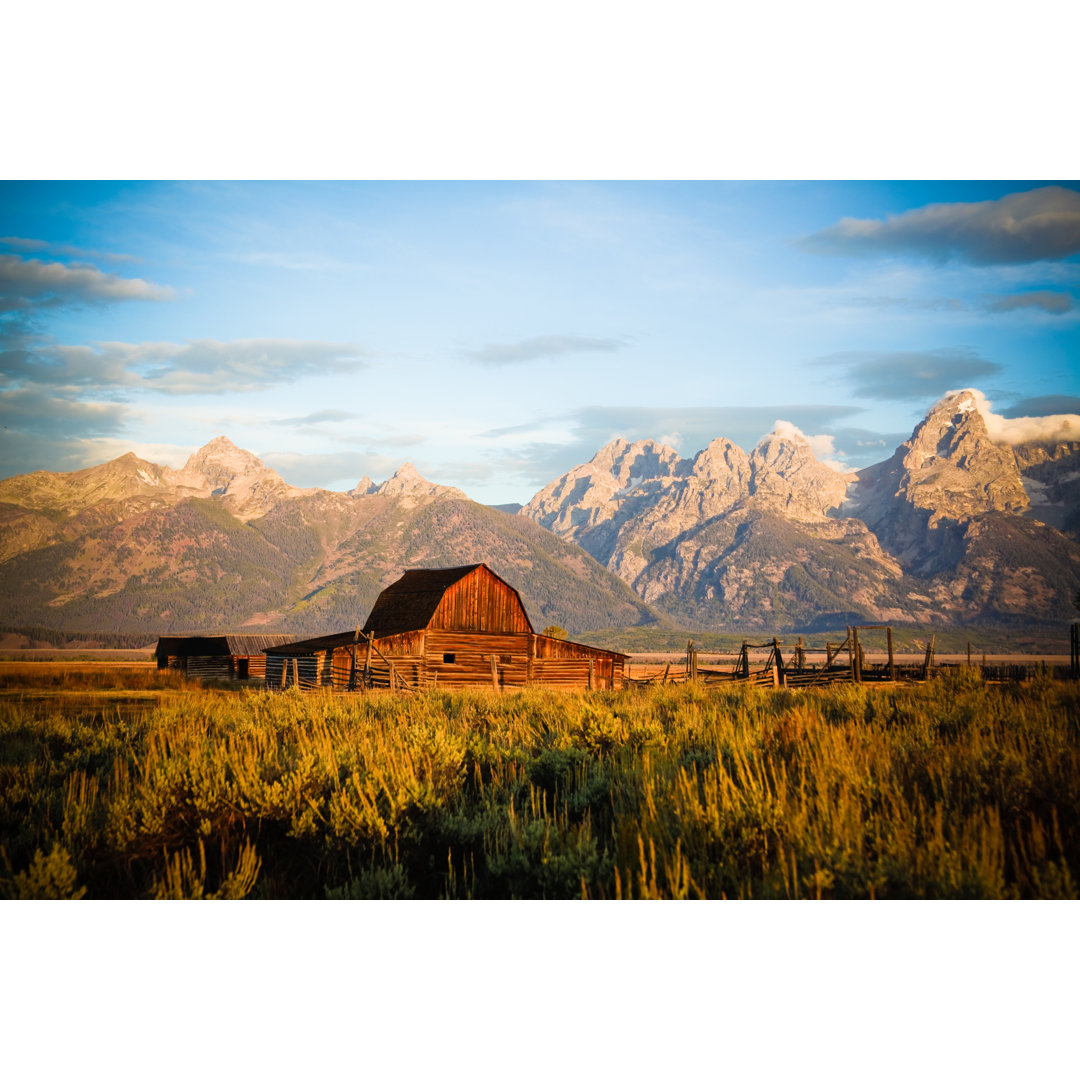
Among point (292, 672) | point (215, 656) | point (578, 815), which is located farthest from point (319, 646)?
point (578, 815)

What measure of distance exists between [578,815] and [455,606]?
2914 cm

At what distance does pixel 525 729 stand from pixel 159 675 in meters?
39.4

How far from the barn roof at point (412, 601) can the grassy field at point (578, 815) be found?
25.1m

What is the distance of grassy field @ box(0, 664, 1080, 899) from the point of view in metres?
5.03

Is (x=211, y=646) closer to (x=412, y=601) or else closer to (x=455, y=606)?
(x=412, y=601)

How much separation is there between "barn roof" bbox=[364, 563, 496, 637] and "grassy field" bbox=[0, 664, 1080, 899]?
25079 millimetres

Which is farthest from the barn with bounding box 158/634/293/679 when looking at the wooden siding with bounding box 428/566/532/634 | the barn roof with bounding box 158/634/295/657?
the wooden siding with bounding box 428/566/532/634

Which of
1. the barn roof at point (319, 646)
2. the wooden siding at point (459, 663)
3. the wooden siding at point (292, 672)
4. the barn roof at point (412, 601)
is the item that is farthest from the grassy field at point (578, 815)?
the barn roof at point (412, 601)

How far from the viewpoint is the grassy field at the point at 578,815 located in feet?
16.5

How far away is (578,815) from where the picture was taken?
6.68 meters

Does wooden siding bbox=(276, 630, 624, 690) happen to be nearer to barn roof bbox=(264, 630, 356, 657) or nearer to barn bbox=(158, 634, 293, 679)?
barn roof bbox=(264, 630, 356, 657)

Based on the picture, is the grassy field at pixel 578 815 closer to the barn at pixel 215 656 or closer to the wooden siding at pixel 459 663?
the wooden siding at pixel 459 663

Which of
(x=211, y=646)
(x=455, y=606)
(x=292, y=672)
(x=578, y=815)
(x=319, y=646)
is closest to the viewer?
(x=578, y=815)

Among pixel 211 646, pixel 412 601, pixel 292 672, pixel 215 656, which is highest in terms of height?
pixel 412 601
